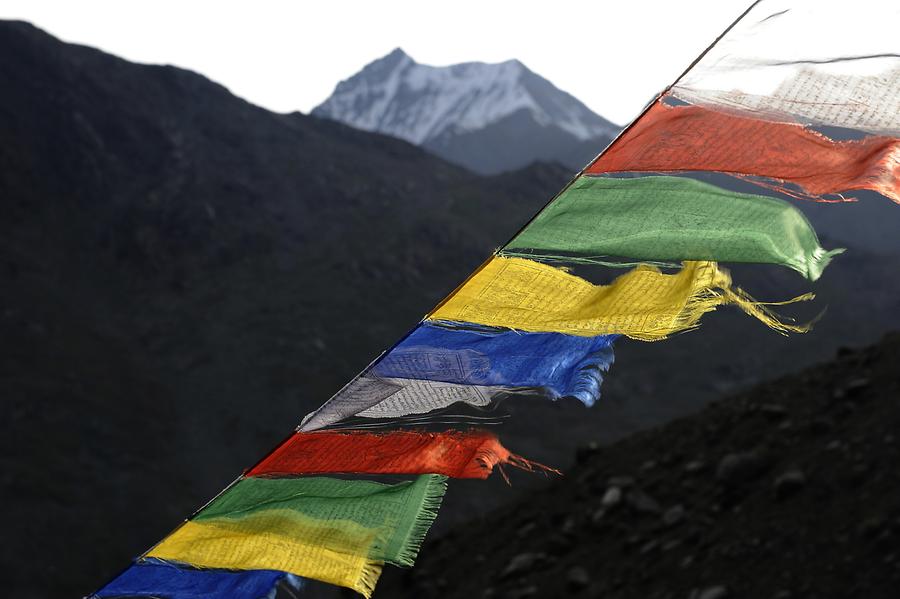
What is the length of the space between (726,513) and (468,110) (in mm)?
103837

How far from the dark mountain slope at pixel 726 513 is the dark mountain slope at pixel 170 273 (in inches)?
518

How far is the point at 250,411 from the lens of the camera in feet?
102

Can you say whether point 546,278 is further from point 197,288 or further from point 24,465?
point 197,288

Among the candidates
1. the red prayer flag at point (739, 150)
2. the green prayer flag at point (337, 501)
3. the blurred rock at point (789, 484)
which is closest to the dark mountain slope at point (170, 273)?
the blurred rock at point (789, 484)

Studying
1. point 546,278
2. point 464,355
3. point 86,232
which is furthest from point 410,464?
point 86,232

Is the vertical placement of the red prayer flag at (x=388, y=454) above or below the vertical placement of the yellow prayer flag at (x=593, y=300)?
below

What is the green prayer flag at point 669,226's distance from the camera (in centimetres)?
375

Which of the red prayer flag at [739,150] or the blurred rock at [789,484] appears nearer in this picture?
the red prayer flag at [739,150]

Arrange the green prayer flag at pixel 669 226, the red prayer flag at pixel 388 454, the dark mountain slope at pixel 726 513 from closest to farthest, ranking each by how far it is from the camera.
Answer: the green prayer flag at pixel 669 226 < the red prayer flag at pixel 388 454 < the dark mountain slope at pixel 726 513

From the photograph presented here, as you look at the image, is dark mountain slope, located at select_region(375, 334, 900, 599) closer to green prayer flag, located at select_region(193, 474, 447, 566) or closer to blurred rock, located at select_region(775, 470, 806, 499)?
blurred rock, located at select_region(775, 470, 806, 499)

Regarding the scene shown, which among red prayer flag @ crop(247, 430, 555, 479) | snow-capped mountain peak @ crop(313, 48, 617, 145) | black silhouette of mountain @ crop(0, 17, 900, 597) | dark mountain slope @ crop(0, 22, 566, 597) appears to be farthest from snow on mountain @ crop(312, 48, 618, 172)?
red prayer flag @ crop(247, 430, 555, 479)

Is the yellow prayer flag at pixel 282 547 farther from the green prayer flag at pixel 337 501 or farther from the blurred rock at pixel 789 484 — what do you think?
the blurred rock at pixel 789 484

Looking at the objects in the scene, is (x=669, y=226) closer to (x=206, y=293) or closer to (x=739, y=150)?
(x=739, y=150)

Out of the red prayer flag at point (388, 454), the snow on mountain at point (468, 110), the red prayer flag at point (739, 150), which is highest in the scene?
the red prayer flag at point (739, 150)
